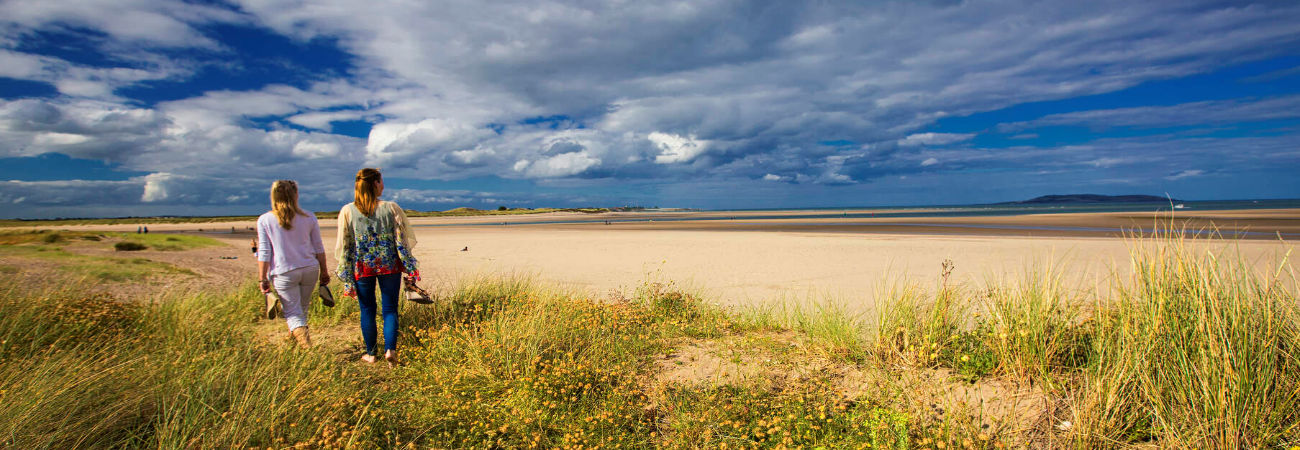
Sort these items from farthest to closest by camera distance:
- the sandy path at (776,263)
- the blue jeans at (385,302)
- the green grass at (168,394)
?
1. the sandy path at (776,263)
2. the blue jeans at (385,302)
3. the green grass at (168,394)

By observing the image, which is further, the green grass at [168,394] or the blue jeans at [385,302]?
the blue jeans at [385,302]

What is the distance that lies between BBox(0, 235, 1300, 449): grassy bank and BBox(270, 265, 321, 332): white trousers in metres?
0.54

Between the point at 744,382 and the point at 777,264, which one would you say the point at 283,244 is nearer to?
the point at 744,382

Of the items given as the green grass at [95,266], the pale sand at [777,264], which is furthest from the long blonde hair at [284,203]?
the green grass at [95,266]

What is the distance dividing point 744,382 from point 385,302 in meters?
3.47

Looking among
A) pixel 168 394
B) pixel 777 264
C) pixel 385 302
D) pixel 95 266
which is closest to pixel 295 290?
pixel 385 302

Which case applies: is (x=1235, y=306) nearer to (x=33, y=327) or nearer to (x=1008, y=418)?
(x=1008, y=418)

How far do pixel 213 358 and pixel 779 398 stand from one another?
4.47 m

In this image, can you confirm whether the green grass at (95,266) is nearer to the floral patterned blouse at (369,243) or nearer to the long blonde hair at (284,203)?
the long blonde hair at (284,203)

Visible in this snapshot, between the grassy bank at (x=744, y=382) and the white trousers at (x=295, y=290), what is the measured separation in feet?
1.78

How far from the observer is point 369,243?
507 cm

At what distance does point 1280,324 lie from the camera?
3508mm

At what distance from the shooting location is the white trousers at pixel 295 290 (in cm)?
514

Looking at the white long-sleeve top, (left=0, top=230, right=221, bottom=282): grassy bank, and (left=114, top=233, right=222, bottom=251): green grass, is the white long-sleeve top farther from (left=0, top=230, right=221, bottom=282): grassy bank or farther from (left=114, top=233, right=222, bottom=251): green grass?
(left=114, top=233, right=222, bottom=251): green grass
